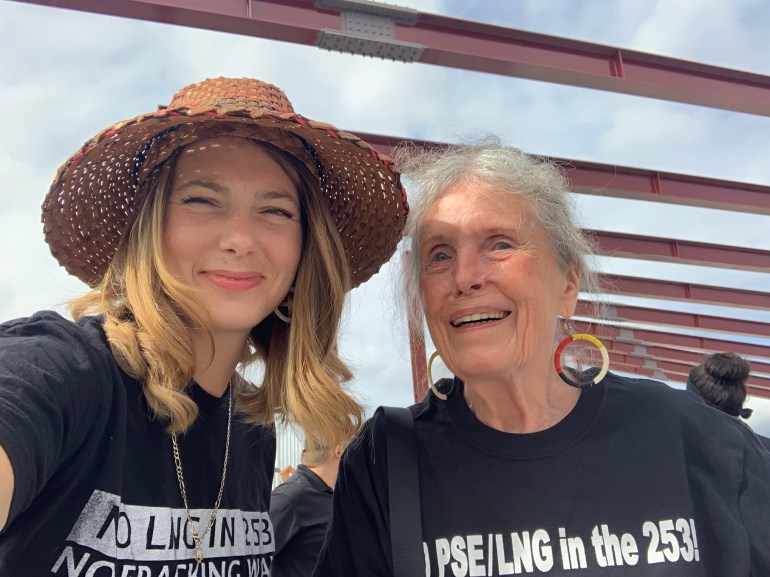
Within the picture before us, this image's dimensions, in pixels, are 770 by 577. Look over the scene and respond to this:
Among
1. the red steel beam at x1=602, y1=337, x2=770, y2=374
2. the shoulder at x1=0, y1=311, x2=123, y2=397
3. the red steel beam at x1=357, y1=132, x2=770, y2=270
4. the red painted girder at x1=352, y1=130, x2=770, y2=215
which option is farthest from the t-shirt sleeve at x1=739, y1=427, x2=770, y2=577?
the red steel beam at x1=602, y1=337, x2=770, y2=374

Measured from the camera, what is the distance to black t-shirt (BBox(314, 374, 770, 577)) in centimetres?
134

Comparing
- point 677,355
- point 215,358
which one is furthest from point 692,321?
point 215,358

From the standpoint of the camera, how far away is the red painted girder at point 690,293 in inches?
336

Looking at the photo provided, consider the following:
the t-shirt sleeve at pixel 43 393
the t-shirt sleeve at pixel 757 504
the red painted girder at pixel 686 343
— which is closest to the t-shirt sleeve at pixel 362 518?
the t-shirt sleeve at pixel 43 393

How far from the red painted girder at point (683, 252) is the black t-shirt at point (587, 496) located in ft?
19.2

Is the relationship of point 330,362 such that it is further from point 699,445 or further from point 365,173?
point 699,445

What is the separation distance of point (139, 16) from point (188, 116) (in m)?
2.43

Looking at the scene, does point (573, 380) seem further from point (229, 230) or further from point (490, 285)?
point (229, 230)

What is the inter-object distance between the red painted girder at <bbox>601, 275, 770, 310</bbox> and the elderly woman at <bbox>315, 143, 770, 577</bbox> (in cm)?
728

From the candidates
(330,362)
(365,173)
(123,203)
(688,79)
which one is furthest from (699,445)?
(688,79)

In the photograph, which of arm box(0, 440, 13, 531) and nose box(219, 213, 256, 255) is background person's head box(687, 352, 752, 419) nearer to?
nose box(219, 213, 256, 255)

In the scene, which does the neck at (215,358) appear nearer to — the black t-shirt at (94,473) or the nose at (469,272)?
the black t-shirt at (94,473)

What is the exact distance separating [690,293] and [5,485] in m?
9.35

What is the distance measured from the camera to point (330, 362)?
6.04 feet
